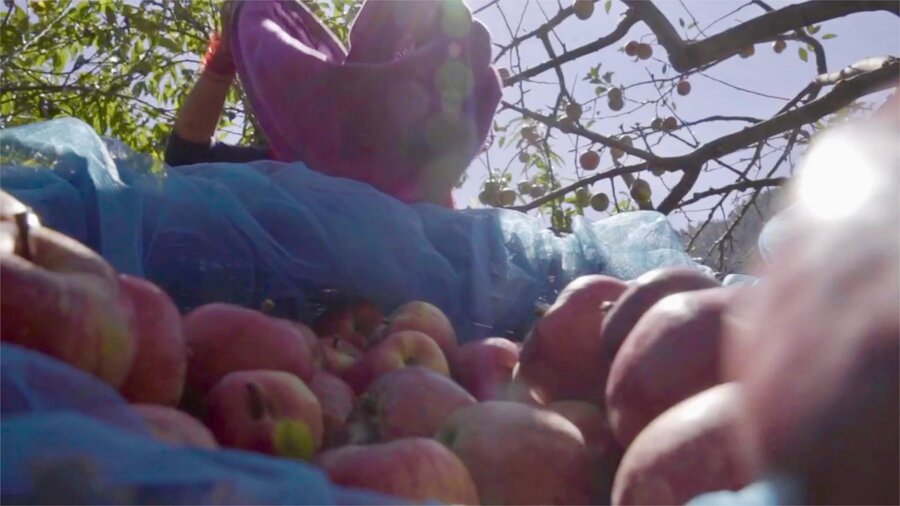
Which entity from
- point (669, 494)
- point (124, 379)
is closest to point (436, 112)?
point (124, 379)

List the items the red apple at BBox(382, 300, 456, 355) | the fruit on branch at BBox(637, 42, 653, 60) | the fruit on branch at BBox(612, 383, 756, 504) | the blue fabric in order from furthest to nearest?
the fruit on branch at BBox(637, 42, 653, 60) → the red apple at BBox(382, 300, 456, 355) → the blue fabric → the fruit on branch at BBox(612, 383, 756, 504)

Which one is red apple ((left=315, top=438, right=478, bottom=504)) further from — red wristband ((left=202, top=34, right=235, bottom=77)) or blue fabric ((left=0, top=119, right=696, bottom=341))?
red wristband ((left=202, top=34, right=235, bottom=77))

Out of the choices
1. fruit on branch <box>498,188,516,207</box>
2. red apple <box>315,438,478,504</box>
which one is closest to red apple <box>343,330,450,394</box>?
red apple <box>315,438,478,504</box>

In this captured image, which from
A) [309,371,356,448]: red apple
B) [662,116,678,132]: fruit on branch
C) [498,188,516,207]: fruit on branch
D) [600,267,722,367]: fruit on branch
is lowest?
[309,371,356,448]: red apple

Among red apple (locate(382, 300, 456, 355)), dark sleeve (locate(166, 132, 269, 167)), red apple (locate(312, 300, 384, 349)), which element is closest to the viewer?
red apple (locate(382, 300, 456, 355))

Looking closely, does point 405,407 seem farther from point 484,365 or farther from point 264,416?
point 484,365

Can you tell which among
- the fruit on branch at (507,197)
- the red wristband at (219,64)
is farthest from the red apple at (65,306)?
the fruit on branch at (507,197)

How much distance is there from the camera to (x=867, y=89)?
225 centimetres

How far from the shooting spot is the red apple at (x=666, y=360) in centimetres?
82

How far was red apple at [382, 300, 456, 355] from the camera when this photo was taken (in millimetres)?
1354

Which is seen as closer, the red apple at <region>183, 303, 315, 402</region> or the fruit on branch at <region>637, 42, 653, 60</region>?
the red apple at <region>183, 303, 315, 402</region>

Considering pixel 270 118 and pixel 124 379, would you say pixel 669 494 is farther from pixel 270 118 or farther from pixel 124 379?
pixel 270 118

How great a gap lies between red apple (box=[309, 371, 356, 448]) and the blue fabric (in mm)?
293

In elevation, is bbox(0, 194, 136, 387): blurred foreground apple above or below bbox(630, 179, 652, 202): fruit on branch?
below
